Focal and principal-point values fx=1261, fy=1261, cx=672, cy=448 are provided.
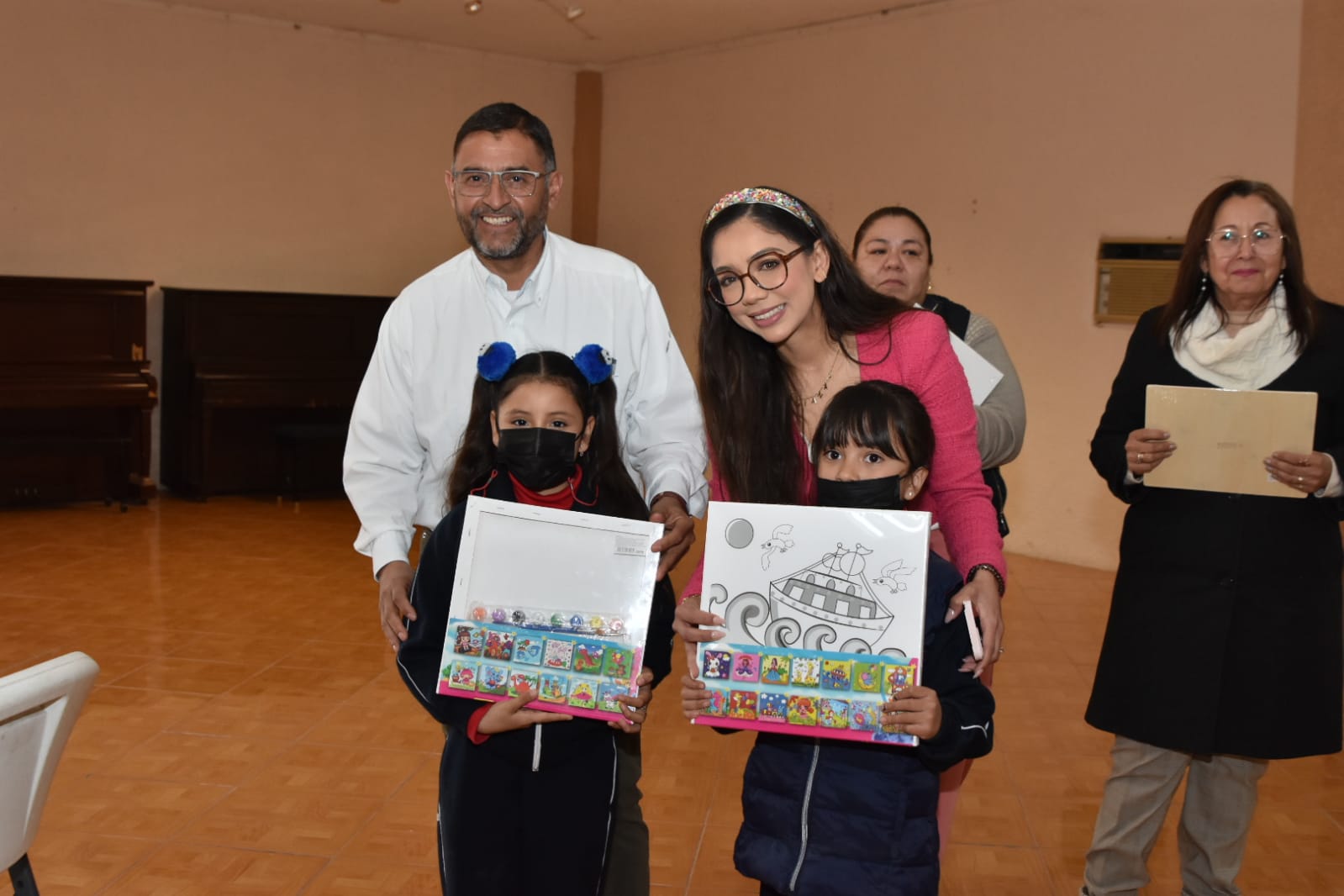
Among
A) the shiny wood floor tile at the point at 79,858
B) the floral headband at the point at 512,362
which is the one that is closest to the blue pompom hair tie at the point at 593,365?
the floral headband at the point at 512,362

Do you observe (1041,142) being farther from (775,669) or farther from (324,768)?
(775,669)

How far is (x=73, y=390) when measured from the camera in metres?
8.39

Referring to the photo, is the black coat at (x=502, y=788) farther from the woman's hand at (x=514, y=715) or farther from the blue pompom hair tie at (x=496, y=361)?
the blue pompom hair tie at (x=496, y=361)

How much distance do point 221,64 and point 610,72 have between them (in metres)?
3.31

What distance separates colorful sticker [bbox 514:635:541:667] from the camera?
2055 millimetres

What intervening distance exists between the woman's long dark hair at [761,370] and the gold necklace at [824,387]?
16 millimetres

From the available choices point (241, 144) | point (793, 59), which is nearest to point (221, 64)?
point (241, 144)

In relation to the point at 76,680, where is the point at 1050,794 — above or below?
below

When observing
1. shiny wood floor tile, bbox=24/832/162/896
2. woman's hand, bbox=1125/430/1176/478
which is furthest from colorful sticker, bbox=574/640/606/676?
shiny wood floor tile, bbox=24/832/162/896

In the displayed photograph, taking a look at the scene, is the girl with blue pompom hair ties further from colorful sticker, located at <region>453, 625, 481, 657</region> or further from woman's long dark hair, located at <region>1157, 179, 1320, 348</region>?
woman's long dark hair, located at <region>1157, 179, 1320, 348</region>

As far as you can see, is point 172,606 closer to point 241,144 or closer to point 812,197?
point 241,144

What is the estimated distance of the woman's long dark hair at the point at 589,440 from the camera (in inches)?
91.8

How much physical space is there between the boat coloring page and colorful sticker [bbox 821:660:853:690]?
0.08 feet

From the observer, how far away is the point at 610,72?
36.8 feet
